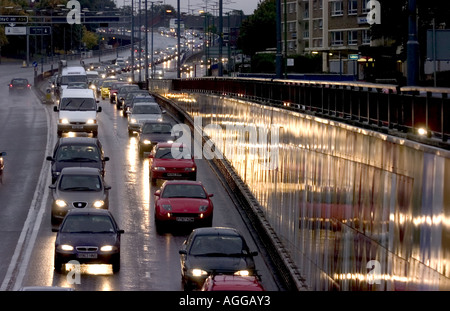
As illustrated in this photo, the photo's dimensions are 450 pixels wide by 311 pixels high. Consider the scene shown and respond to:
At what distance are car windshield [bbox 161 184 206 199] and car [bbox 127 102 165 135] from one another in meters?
26.9

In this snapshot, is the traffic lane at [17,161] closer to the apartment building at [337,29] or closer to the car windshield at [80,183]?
the car windshield at [80,183]

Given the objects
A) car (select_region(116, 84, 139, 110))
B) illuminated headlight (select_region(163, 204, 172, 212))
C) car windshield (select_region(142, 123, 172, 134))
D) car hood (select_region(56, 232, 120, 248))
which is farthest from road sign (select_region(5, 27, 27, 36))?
car hood (select_region(56, 232, 120, 248))

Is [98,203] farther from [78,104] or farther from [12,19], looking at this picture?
[12,19]

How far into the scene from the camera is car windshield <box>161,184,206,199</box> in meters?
→ 31.9

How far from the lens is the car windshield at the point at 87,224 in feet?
83.5

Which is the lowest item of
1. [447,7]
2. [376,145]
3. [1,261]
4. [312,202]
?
[1,261]

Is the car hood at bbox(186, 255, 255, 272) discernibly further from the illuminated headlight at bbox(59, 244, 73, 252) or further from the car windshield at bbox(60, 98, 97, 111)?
the car windshield at bbox(60, 98, 97, 111)

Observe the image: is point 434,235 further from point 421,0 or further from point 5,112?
point 5,112

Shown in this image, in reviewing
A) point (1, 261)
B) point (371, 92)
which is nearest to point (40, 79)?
point (1, 261)

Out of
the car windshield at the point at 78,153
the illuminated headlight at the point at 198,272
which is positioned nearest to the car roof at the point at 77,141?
the car windshield at the point at 78,153

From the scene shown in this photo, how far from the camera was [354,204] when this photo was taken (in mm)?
18469

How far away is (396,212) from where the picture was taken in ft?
50.9

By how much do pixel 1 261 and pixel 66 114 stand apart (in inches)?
1159

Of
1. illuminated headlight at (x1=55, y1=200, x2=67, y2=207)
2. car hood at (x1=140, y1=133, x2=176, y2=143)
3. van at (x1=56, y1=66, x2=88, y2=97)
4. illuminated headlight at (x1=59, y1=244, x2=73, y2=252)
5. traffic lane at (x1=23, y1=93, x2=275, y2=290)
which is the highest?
van at (x1=56, y1=66, x2=88, y2=97)
